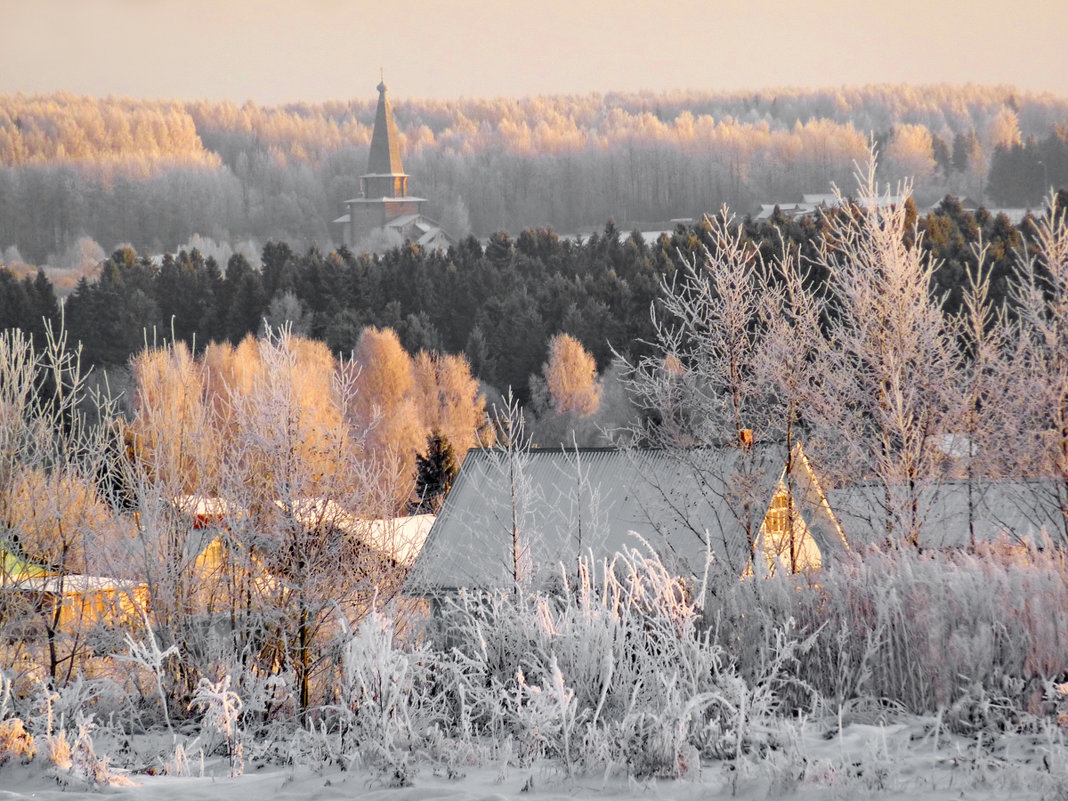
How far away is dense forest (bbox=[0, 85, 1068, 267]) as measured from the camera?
4281 inches

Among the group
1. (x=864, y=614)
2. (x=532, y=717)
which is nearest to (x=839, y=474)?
(x=864, y=614)

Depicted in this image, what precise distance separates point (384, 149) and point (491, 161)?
10.4 m

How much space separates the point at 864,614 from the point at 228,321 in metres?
64.0

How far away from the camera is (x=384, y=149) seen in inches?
4788

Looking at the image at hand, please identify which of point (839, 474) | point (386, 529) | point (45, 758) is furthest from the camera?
point (839, 474)

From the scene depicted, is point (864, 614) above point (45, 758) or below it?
above

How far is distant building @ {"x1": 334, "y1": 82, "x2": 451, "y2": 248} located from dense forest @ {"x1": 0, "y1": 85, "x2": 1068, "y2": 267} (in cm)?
235

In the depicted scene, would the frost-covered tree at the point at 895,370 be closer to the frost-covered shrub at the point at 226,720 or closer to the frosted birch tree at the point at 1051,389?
the frosted birch tree at the point at 1051,389

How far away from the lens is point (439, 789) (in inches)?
208

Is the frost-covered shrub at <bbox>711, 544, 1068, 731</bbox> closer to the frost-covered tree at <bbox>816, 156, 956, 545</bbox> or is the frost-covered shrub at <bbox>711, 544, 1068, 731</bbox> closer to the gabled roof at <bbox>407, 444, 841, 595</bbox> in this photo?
the frost-covered tree at <bbox>816, 156, 956, 545</bbox>

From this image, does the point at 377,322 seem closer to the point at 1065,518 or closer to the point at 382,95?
the point at 1065,518

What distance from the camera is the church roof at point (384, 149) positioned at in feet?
398

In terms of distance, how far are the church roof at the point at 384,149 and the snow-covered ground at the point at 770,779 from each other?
386 feet

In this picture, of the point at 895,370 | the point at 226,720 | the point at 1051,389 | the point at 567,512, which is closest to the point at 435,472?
the point at 567,512
